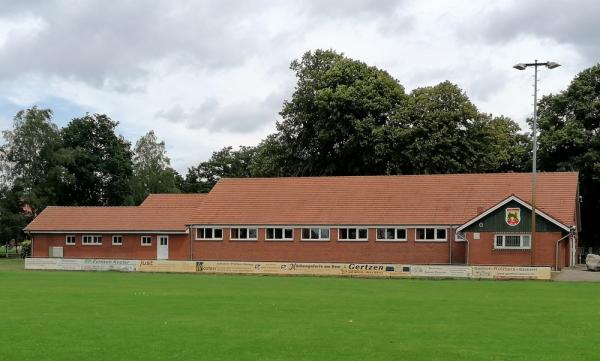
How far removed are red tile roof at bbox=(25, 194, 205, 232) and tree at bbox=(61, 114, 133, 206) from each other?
21057mm

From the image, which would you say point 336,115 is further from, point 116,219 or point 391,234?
point 116,219

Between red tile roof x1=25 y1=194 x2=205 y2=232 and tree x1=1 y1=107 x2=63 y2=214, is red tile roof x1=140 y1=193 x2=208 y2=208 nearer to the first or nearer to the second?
red tile roof x1=25 y1=194 x2=205 y2=232

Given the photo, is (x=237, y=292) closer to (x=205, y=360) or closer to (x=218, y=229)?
(x=205, y=360)

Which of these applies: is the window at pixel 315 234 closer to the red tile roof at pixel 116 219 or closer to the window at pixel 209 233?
the window at pixel 209 233

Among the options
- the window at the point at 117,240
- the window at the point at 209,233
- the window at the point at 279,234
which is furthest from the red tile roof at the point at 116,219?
the window at the point at 279,234

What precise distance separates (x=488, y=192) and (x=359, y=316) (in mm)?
35563

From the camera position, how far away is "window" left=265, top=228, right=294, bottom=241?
54812mm

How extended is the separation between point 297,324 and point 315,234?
35943 millimetres

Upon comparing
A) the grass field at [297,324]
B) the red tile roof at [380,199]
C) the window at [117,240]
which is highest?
the red tile roof at [380,199]

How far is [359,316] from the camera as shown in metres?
20.2

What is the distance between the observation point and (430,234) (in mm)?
51469

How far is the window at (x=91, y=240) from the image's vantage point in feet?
195

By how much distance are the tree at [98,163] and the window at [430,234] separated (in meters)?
43.3

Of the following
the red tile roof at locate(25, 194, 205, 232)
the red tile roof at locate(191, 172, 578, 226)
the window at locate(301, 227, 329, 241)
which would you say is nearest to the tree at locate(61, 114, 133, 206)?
the red tile roof at locate(25, 194, 205, 232)
